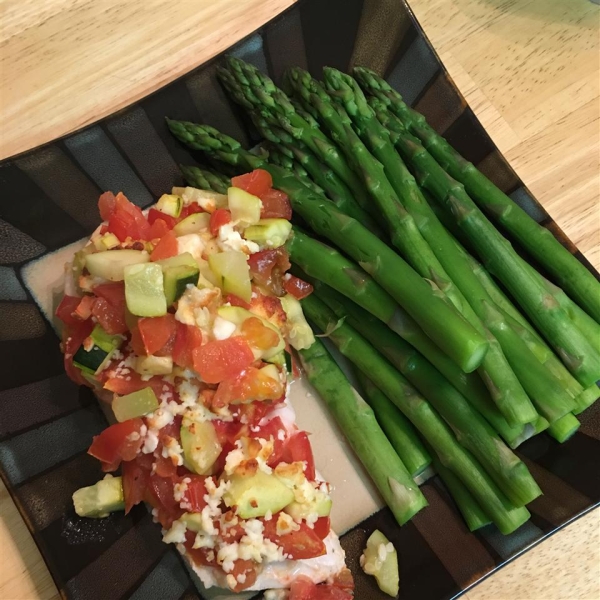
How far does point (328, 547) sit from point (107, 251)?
1434mm

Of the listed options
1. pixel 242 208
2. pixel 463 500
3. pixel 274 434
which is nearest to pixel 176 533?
pixel 274 434

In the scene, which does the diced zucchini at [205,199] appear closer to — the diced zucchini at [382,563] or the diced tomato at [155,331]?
the diced tomato at [155,331]

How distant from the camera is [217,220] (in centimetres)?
231

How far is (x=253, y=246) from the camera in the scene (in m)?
2.30

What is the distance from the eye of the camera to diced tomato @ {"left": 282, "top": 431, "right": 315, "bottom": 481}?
2213mm

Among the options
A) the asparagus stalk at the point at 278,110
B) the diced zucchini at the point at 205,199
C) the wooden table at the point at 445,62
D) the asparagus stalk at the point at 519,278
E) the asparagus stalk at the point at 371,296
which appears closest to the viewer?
the asparagus stalk at the point at 371,296

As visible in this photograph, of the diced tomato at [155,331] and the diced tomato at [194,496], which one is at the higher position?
the diced tomato at [155,331]

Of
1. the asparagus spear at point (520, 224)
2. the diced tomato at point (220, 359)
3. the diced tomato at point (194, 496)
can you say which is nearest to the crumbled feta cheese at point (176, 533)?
the diced tomato at point (194, 496)

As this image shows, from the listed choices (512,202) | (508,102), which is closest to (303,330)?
(512,202)

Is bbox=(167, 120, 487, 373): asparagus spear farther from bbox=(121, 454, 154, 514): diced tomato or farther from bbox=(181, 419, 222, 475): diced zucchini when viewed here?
bbox=(121, 454, 154, 514): diced tomato

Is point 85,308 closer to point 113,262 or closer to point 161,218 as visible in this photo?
point 113,262

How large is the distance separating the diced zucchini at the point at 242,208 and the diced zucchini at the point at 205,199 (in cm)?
9

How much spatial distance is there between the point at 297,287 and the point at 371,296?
0.38 meters

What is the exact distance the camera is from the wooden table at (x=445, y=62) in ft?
9.64
